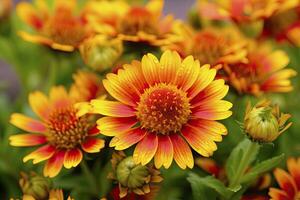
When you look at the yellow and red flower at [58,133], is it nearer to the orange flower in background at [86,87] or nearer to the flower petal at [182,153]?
the orange flower in background at [86,87]

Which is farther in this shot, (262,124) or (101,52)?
(101,52)

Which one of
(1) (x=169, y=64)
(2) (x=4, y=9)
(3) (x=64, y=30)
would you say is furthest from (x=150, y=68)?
(2) (x=4, y=9)

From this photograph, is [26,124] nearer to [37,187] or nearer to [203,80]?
[37,187]

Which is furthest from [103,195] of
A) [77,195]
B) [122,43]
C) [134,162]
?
[122,43]

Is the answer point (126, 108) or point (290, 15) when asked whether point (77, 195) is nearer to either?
point (126, 108)

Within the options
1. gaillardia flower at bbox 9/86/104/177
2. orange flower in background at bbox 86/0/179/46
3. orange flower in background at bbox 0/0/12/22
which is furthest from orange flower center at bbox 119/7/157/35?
orange flower in background at bbox 0/0/12/22

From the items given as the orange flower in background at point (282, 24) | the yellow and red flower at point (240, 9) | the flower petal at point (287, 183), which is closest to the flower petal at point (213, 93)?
the flower petal at point (287, 183)
